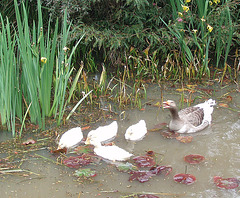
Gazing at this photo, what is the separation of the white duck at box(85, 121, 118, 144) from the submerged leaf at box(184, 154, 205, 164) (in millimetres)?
918

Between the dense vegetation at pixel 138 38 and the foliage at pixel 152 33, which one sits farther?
the foliage at pixel 152 33

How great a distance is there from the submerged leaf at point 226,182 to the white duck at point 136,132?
1.08 meters

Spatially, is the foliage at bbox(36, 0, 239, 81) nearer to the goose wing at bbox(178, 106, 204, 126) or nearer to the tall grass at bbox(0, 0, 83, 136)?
the goose wing at bbox(178, 106, 204, 126)

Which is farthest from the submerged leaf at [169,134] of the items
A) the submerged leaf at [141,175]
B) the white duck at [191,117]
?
the submerged leaf at [141,175]

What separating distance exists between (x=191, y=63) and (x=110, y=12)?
65.7 inches

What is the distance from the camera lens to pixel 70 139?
13.5 feet

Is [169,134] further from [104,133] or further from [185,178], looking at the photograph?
[185,178]

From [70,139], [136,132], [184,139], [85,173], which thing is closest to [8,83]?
[70,139]

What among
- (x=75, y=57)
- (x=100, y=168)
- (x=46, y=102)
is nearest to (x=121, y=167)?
(x=100, y=168)

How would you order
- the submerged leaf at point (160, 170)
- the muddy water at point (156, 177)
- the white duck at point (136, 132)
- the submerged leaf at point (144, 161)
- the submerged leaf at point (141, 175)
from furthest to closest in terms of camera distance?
the white duck at point (136, 132), the submerged leaf at point (144, 161), the submerged leaf at point (160, 170), the submerged leaf at point (141, 175), the muddy water at point (156, 177)

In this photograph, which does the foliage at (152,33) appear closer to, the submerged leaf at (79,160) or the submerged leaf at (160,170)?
the submerged leaf at (79,160)

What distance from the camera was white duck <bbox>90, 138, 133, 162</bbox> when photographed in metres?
3.89

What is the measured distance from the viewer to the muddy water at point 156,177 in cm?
343

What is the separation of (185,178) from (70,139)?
4.43 feet
